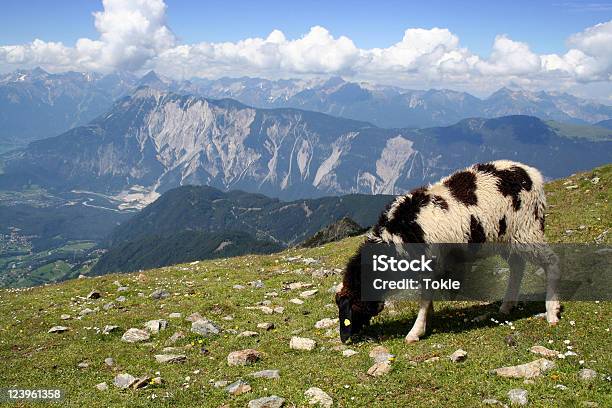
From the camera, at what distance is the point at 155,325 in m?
16.6

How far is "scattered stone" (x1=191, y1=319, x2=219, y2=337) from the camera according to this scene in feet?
52.3

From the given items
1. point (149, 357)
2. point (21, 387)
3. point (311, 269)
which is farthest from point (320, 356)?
point (311, 269)

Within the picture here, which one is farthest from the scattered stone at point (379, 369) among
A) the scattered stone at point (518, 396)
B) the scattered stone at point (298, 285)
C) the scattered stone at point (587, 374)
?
the scattered stone at point (298, 285)

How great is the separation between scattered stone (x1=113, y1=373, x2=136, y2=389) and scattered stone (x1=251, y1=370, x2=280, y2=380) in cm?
315

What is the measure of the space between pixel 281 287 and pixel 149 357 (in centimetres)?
907

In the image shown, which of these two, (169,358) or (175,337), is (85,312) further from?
(169,358)

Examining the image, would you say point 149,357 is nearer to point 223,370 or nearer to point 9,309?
point 223,370

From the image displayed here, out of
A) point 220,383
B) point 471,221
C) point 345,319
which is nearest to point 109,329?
point 220,383

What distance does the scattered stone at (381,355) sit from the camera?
11.8 metres

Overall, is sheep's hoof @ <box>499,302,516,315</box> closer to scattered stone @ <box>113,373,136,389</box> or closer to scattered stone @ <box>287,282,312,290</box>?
scattered stone @ <box>287,282,312,290</box>

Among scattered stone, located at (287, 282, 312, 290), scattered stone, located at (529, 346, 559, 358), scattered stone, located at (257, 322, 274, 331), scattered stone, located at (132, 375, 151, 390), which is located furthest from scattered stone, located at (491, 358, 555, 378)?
scattered stone, located at (287, 282, 312, 290)

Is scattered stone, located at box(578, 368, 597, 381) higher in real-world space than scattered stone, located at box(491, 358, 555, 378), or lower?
higher

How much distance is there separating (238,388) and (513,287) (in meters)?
9.02

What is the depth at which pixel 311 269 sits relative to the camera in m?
26.4
